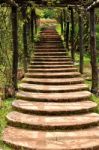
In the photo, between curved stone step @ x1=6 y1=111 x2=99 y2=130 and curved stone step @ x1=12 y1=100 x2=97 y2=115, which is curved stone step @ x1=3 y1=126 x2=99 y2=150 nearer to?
curved stone step @ x1=6 y1=111 x2=99 y2=130

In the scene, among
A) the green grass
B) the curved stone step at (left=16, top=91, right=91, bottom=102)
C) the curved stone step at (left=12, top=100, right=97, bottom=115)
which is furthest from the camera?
the curved stone step at (left=16, top=91, right=91, bottom=102)

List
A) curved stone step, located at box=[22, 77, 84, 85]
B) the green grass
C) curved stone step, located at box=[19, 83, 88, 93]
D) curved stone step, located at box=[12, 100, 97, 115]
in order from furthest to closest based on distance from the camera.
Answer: curved stone step, located at box=[22, 77, 84, 85], curved stone step, located at box=[19, 83, 88, 93], curved stone step, located at box=[12, 100, 97, 115], the green grass

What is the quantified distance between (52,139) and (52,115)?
1521 mm

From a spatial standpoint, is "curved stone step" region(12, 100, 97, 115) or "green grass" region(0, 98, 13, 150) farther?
"curved stone step" region(12, 100, 97, 115)

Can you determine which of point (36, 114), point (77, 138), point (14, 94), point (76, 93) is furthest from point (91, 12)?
point (77, 138)

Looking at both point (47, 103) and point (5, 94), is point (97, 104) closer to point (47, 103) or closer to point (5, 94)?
point (47, 103)

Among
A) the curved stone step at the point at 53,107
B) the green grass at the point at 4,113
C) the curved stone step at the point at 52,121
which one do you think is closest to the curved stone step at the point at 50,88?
the green grass at the point at 4,113

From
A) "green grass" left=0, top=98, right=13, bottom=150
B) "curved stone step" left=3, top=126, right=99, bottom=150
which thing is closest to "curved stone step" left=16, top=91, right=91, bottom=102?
"green grass" left=0, top=98, right=13, bottom=150

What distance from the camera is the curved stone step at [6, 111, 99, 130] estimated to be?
30.8ft

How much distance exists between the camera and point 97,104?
37.1 feet

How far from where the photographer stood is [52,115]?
10.3 meters

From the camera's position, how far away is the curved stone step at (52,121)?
30.8ft

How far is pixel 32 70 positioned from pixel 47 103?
4.28m

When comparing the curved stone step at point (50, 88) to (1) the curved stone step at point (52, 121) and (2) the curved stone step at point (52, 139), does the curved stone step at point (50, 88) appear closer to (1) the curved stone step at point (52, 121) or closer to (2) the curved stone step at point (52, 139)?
(1) the curved stone step at point (52, 121)
